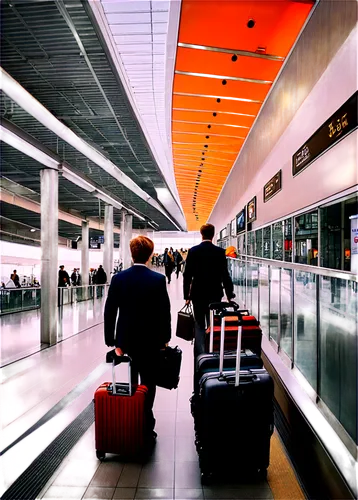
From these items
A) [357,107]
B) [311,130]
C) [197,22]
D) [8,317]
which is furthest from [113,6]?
[8,317]

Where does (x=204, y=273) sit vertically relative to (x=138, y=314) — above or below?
above

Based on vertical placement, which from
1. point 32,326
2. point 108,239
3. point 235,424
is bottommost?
point 32,326

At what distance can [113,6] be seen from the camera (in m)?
5.19

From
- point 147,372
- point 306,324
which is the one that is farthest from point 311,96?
point 147,372

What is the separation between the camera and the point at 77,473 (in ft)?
10.2

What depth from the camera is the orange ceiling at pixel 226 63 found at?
568 centimetres

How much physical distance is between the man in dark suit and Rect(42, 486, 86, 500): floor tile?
0.82m

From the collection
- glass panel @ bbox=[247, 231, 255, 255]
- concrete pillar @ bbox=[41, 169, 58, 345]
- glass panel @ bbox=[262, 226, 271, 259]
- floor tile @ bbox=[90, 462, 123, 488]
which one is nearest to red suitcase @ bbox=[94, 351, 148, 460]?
floor tile @ bbox=[90, 462, 123, 488]

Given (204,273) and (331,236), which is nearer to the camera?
(331,236)

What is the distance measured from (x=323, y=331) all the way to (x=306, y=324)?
1.98 ft

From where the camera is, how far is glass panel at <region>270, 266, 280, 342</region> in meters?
5.89

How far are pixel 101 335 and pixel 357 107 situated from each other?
28.6 ft

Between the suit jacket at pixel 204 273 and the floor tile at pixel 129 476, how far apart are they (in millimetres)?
1976

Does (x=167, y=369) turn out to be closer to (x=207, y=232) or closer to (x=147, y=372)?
(x=147, y=372)
